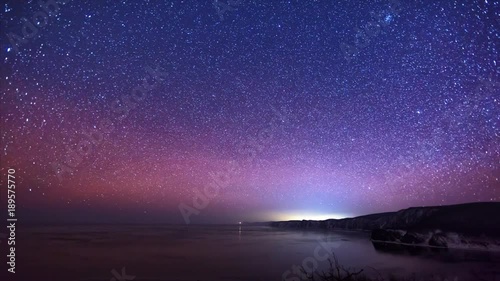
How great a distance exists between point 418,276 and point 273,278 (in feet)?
39.0

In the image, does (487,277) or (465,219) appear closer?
(487,277)

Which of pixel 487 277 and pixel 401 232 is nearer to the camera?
pixel 487 277

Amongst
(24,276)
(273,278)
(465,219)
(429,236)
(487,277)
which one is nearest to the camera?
(487,277)

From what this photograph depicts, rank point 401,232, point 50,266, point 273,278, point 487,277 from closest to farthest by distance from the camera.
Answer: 1. point 487,277
2. point 273,278
3. point 50,266
4. point 401,232

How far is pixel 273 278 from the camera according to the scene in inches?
1053

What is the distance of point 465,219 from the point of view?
82125 mm

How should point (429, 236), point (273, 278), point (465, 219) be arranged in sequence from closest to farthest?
point (273, 278), point (429, 236), point (465, 219)

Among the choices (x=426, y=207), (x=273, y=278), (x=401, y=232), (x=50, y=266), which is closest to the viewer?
(x=273, y=278)

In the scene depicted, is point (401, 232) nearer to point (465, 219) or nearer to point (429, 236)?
point (429, 236)

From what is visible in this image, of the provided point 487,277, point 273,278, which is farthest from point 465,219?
point 273,278

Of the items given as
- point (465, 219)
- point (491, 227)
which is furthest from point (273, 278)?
point (465, 219)

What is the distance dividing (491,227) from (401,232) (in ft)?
59.1

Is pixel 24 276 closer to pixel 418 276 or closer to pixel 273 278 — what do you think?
pixel 273 278

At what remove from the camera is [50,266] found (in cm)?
3491
